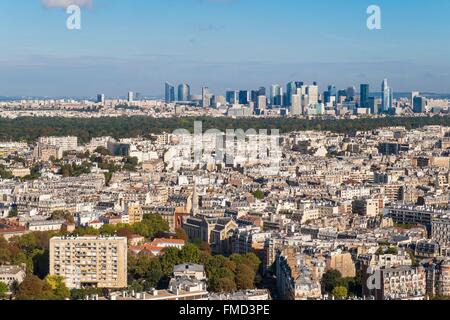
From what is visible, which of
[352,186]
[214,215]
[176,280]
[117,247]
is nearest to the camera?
[176,280]

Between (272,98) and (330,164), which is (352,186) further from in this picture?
(272,98)

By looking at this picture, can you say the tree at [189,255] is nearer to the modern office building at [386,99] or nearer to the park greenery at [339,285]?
the park greenery at [339,285]

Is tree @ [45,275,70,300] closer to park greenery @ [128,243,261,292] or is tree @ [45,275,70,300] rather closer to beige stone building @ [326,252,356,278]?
park greenery @ [128,243,261,292]

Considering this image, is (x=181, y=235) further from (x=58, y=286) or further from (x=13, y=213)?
(x=13, y=213)
